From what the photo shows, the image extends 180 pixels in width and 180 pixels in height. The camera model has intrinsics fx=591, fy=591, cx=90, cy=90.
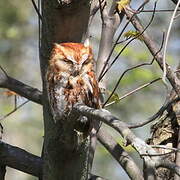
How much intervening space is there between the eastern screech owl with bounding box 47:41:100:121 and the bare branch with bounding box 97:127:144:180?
1.87 feet

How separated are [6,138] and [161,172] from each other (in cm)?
756

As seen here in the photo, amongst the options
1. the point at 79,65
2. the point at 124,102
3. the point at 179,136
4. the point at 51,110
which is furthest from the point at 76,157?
the point at 124,102

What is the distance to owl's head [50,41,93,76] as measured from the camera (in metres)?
2.53

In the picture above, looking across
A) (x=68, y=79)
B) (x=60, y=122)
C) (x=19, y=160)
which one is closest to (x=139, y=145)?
(x=60, y=122)

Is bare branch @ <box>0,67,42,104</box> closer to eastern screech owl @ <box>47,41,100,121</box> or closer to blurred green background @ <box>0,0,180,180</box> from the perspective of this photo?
eastern screech owl @ <box>47,41,100,121</box>

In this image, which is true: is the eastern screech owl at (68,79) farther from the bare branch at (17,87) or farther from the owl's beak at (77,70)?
the bare branch at (17,87)

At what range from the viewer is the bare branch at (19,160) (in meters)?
2.92

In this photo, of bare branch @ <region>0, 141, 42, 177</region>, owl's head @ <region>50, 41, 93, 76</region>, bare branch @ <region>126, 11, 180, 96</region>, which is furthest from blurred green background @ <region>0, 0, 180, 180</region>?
owl's head @ <region>50, 41, 93, 76</region>

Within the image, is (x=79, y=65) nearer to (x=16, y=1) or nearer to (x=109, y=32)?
(x=109, y=32)

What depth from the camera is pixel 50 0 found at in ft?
7.66

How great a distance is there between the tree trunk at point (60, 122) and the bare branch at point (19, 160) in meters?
0.31

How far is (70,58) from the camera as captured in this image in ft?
8.56

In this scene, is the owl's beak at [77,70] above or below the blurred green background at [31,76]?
below

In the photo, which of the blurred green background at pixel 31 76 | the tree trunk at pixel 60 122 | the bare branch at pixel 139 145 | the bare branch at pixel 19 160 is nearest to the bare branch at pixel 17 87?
the bare branch at pixel 19 160
